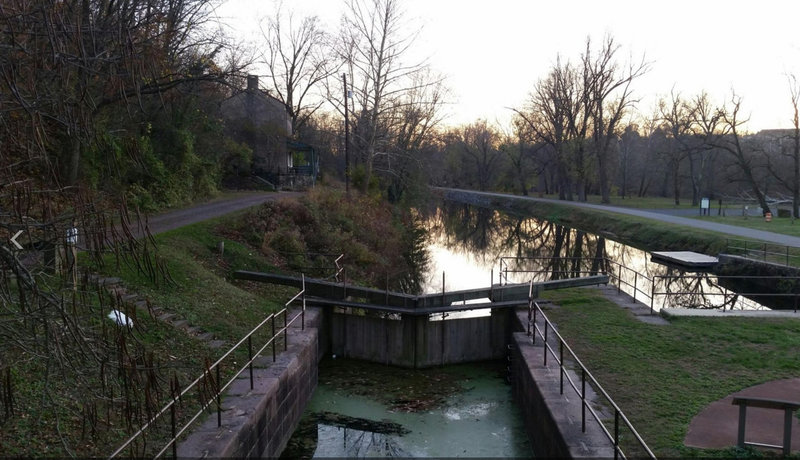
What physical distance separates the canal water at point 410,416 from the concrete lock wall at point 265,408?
1.76 feet

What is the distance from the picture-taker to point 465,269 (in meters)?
28.2

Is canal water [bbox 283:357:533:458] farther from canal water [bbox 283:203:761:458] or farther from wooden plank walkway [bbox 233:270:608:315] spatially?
wooden plank walkway [bbox 233:270:608:315]

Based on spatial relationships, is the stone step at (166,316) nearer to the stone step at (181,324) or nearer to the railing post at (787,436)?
the stone step at (181,324)

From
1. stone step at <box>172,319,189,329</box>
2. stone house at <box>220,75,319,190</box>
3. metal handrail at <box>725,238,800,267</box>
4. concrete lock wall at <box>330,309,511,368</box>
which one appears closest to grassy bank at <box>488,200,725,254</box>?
metal handrail at <box>725,238,800,267</box>

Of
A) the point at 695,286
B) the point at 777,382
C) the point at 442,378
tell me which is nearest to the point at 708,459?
the point at 777,382

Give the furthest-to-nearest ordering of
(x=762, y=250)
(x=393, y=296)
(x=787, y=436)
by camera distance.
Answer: (x=762, y=250)
(x=393, y=296)
(x=787, y=436)

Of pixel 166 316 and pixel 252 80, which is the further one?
pixel 252 80

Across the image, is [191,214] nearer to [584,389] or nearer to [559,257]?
[559,257]

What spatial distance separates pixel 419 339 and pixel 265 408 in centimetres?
674

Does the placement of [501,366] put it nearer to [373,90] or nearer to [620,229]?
[373,90]

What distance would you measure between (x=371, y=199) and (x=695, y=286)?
Answer: 16.6m

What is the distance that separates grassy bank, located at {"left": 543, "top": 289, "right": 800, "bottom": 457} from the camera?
27.5ft

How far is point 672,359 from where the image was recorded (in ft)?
35.7

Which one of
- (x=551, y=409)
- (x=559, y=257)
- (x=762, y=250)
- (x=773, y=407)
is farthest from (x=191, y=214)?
(x=762, y=250)
